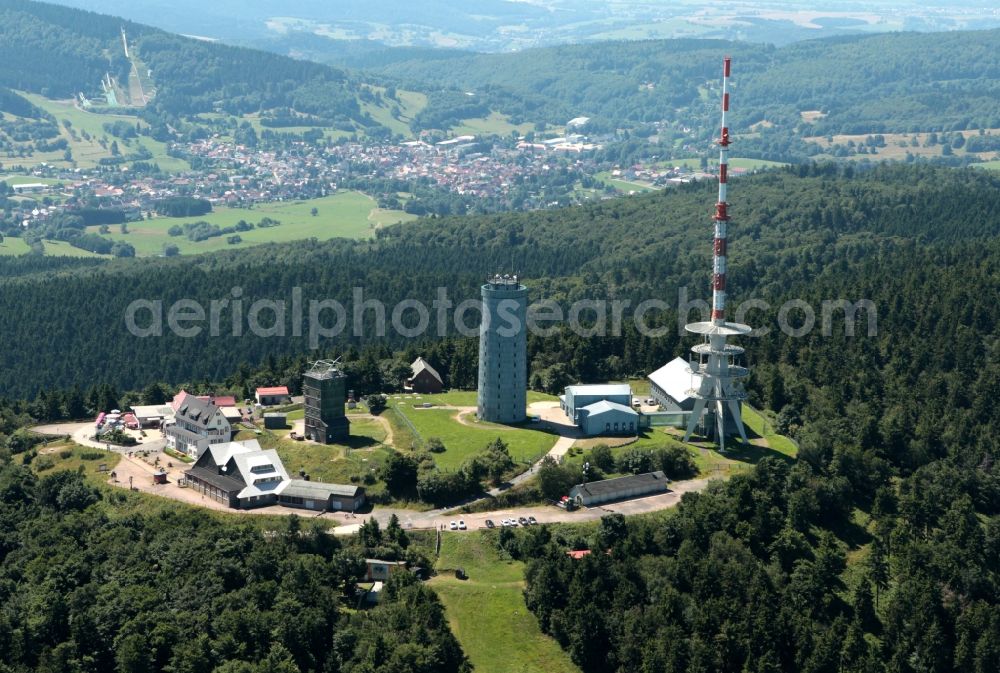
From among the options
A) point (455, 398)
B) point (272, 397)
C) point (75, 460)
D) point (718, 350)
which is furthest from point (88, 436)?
point (718, 350)

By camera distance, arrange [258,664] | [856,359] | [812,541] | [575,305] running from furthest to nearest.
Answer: [575,305] → [856,359] → [812,541] → [258,664]

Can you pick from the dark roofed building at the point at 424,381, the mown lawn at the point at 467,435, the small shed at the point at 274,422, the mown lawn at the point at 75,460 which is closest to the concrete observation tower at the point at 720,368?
the mown lawn at the point at 467,435

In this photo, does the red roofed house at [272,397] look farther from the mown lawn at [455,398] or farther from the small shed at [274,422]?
the mown lawn at [455,398]

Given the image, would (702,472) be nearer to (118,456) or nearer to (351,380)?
(351,380)

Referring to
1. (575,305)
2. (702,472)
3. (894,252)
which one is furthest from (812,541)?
(894,252)

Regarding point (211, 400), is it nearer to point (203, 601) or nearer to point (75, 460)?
point (75, 460)

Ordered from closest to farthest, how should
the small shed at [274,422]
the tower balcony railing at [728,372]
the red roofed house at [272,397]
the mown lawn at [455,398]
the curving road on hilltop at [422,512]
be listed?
the curving road on hilltop at [422,512] < the small shed at [274,422] < the tower balcony railing at [728,372] < the red roofed house at [272,397] < the mown lawn at [455,398]

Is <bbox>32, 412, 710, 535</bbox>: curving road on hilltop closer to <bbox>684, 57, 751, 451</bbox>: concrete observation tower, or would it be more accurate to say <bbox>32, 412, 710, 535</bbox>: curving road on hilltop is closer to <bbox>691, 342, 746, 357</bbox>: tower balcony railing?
<bbox>684, 57, 751, 451</bbox>: concrete observation tower
